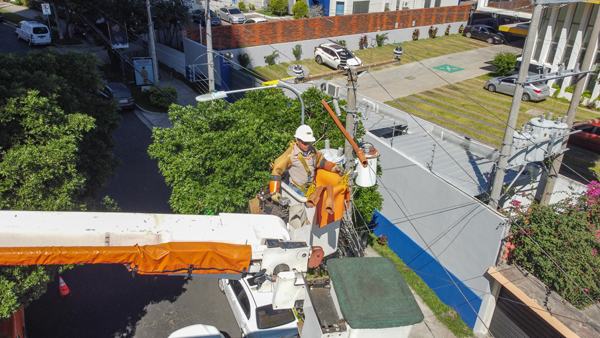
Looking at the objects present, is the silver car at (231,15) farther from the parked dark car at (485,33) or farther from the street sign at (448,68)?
the parked dark car at (485,33)

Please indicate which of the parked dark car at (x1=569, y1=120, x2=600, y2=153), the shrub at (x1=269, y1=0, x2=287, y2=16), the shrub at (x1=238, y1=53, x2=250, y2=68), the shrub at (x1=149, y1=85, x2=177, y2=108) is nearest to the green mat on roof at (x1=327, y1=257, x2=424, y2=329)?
the parked dark car at (x1=569, y1=120, x2=600, y2=153)

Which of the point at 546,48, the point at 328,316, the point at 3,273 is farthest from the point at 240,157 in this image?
the point at 546,48

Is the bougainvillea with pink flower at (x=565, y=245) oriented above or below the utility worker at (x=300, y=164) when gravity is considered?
below

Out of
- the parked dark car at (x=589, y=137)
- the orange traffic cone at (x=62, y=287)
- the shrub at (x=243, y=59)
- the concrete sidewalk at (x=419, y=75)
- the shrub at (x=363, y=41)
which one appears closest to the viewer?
the orange traffic cone at (x=62, y=287)

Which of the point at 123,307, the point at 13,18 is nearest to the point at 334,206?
the point at 123,307

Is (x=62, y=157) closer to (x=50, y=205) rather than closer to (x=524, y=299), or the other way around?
(x=50, y=205)

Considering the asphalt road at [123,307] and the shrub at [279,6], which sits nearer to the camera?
the asphalt road at [123,307]

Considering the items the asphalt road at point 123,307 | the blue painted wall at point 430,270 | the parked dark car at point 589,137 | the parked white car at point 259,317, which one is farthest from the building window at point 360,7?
the parked white car at point 259,317

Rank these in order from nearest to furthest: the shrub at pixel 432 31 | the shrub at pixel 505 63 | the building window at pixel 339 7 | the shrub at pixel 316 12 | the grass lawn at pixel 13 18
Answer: the shrub at pixel 505 63
the building window at pixel 339 7
the shrub at pixel 432 31
the shrub at pixel 316 12
the grass lawn at pixel 13 18
